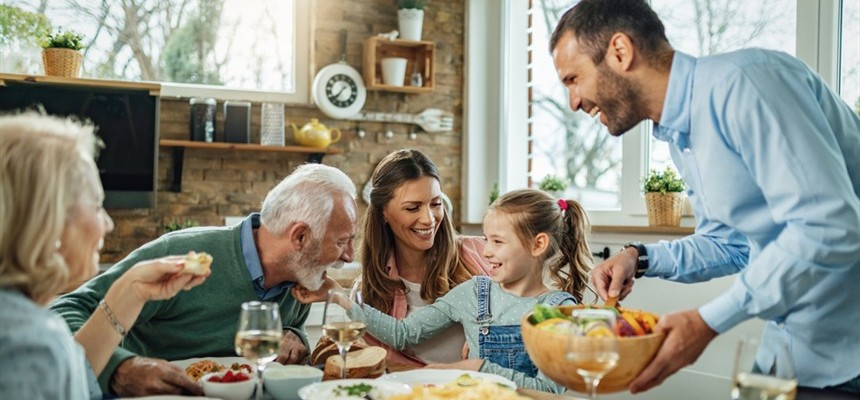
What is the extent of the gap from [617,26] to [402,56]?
374cm

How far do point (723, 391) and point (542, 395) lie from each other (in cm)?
240

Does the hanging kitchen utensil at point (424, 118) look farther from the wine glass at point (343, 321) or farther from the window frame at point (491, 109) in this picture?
the wine glass at point (343, 321)

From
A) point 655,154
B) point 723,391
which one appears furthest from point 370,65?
point 723,391

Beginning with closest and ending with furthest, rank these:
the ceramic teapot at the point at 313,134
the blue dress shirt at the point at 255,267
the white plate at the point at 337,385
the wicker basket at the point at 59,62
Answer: the white plate at the point at 337,385 → the blue dress shirt at the point at 255,267 → the wicker basket at the point at 59,62 → the ceramic teapot at the point at 313,134

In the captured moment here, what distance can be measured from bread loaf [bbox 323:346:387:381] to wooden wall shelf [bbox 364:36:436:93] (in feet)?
11.2

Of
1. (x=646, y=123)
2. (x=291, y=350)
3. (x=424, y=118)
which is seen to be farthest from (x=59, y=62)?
(x=646, y=123)

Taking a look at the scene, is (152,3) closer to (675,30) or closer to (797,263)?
(675,30)

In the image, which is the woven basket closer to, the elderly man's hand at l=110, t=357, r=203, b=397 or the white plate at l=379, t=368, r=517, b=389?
the white plate at l=379, t=368, r=517, b=389

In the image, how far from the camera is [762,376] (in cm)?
118

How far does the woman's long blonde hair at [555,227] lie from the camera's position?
7.88 ft

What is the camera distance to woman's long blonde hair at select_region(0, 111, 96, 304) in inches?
45.0

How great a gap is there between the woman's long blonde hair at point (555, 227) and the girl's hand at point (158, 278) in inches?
40.8

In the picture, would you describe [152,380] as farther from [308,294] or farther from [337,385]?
[308,294]

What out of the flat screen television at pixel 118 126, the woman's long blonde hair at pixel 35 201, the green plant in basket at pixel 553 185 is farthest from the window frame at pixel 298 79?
the woman's long blonde hair at pixel 35 201
